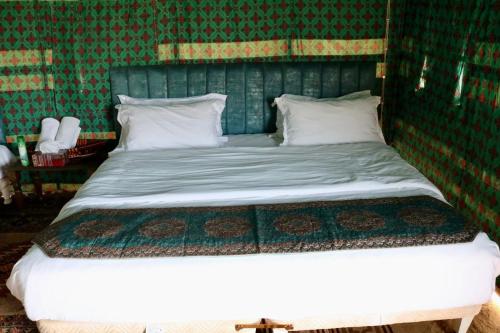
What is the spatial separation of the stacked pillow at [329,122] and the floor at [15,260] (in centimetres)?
134

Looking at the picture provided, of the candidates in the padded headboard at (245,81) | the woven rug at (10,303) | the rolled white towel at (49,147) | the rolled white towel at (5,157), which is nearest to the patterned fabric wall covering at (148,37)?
the padded headboard at (245,81)

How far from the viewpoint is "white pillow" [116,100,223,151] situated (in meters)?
3.12

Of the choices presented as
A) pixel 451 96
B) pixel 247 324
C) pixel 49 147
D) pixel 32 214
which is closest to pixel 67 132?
pixel 49 147

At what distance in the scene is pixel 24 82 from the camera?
3631mm

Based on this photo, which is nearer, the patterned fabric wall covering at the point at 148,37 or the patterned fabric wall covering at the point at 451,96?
the patterned fabric wall covering at the point at 451,96

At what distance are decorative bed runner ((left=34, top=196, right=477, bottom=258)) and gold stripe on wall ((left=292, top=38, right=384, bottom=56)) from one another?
1.83 m

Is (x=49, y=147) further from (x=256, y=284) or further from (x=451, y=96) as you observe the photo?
(x=451, y=96)

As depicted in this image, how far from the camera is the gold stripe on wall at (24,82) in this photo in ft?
11.9

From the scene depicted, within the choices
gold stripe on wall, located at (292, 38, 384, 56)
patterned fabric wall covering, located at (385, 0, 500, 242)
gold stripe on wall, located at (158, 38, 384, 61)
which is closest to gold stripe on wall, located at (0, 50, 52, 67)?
gold stripe on wall, located at (158, 38, 384, 61)

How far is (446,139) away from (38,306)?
102 inches

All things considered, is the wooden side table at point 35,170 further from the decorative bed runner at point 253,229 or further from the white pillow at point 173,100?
Answer: the decorative bed runner at point 253,229

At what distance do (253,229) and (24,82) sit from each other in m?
2.71

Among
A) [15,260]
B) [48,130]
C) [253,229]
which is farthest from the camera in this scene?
[48,130]

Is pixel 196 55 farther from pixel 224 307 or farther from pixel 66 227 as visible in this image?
pixel 224 307
